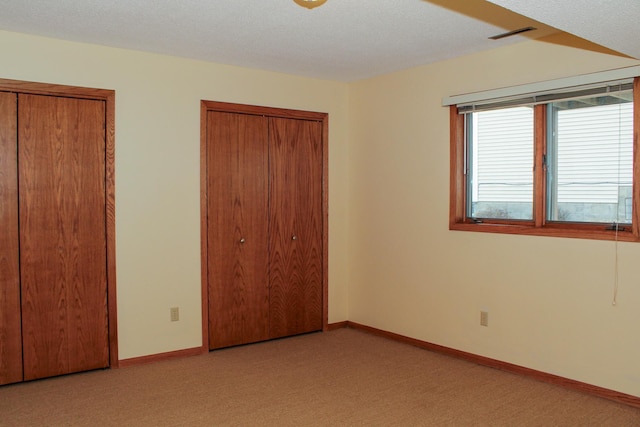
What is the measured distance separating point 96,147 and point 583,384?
3619 mm

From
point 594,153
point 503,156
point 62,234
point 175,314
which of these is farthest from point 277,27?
point 175,314

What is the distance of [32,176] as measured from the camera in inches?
143

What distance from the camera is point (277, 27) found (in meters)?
3.38

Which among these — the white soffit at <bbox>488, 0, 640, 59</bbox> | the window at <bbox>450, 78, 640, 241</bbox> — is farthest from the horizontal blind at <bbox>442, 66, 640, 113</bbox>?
the white soffit at <bbox>488, 0, 640, 59</bbox>

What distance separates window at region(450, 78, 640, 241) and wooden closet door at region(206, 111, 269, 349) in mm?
1599

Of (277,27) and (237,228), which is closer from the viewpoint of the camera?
(277,27)

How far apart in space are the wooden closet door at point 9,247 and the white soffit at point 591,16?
3065mm

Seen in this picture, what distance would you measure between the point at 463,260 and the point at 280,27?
2.16 metres

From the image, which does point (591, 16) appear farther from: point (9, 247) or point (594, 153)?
point (9, 247)

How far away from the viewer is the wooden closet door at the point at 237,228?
14.3 ft

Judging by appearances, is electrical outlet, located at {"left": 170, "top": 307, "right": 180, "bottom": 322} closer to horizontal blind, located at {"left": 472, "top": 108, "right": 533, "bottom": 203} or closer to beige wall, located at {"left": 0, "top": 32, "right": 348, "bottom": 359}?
beige wall, located at {"left": 0, "top": 32, "right": 348, "bottom": 359}

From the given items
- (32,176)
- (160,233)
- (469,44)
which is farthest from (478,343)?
(32,176)

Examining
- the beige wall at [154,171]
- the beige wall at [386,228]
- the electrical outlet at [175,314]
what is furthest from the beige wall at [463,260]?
the electrical outlet at [175,314]

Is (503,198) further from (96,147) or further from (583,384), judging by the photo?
(96,147)
